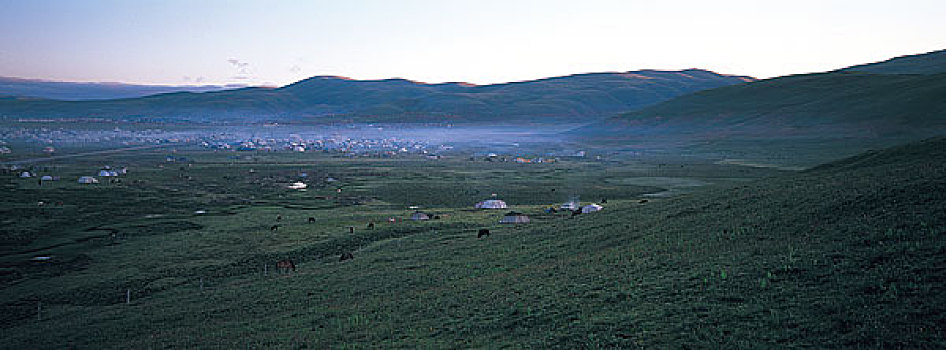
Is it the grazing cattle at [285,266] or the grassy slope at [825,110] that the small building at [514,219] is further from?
the grassy slope at [825,110]

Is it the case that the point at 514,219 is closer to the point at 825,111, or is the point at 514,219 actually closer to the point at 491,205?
the point at 491,205

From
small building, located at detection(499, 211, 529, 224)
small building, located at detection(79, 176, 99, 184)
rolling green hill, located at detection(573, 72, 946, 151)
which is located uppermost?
rolling green hill, located at detection(573, 72, 946, 151)

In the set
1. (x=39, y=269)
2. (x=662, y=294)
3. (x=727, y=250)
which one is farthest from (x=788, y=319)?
(x=39, y=269)

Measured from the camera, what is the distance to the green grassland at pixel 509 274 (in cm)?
1366

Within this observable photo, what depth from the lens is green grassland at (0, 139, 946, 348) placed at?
13656 millimetres

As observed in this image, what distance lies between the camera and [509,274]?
24.3 m

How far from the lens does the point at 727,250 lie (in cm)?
2070

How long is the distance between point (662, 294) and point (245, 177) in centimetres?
8231

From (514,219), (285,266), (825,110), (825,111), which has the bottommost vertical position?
(285,266)

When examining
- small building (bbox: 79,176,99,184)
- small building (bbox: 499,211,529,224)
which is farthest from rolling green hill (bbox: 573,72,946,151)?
small building (bbox: 79,176,99,184)

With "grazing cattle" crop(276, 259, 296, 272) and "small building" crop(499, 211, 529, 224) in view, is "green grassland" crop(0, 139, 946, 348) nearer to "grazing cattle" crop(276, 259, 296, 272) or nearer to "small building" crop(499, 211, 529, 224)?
"grazing cattle" crop(276, 259, 296, 272)

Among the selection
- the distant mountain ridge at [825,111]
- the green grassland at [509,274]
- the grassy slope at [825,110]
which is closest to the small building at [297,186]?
the green grassland at [509,274]

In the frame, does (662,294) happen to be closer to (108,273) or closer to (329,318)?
(329,318)

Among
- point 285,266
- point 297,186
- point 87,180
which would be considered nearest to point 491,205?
point 285,266
